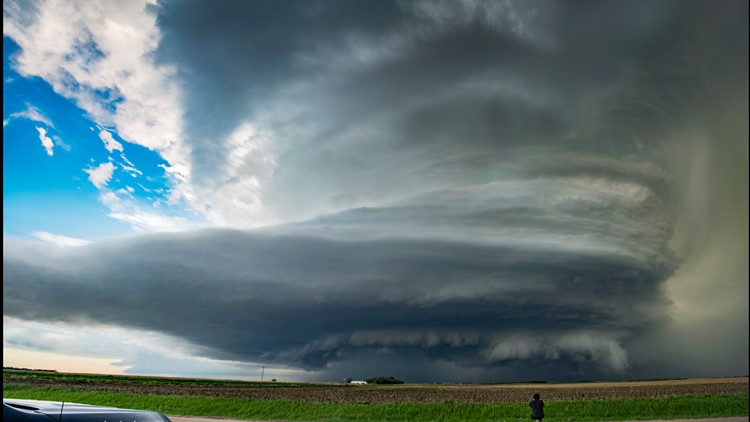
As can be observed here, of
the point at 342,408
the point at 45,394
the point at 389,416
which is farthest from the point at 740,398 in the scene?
the point at 45,394

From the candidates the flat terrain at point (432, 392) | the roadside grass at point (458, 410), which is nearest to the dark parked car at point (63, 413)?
the roadside grass at point (458, 410)

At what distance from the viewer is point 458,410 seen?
1777 inches

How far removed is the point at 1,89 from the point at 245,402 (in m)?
51.7

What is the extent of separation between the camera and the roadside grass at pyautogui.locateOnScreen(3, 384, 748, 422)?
136 feet

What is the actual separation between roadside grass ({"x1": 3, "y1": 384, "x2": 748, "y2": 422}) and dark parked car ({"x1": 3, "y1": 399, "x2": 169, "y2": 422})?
38263 mm

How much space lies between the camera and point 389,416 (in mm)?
43500

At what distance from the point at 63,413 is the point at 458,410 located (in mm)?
43664

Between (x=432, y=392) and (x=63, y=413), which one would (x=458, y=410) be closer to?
(x=432, y=392)

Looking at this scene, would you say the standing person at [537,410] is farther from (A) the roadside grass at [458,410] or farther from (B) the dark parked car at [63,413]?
(B) the dark parked car at [63,413]

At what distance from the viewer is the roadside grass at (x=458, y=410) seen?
1635 inches

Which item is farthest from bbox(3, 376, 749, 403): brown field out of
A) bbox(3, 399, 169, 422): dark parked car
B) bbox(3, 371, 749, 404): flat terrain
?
bbox(3, 399, 169, 422): dark parked car

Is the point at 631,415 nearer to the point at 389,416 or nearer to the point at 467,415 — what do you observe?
the point at 467,415

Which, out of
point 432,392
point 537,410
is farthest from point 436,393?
point 537,410

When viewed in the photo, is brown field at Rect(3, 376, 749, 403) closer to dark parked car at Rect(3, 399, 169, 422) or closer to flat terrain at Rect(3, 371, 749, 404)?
flat terrain at Rect(3, 371, 749, 404)
